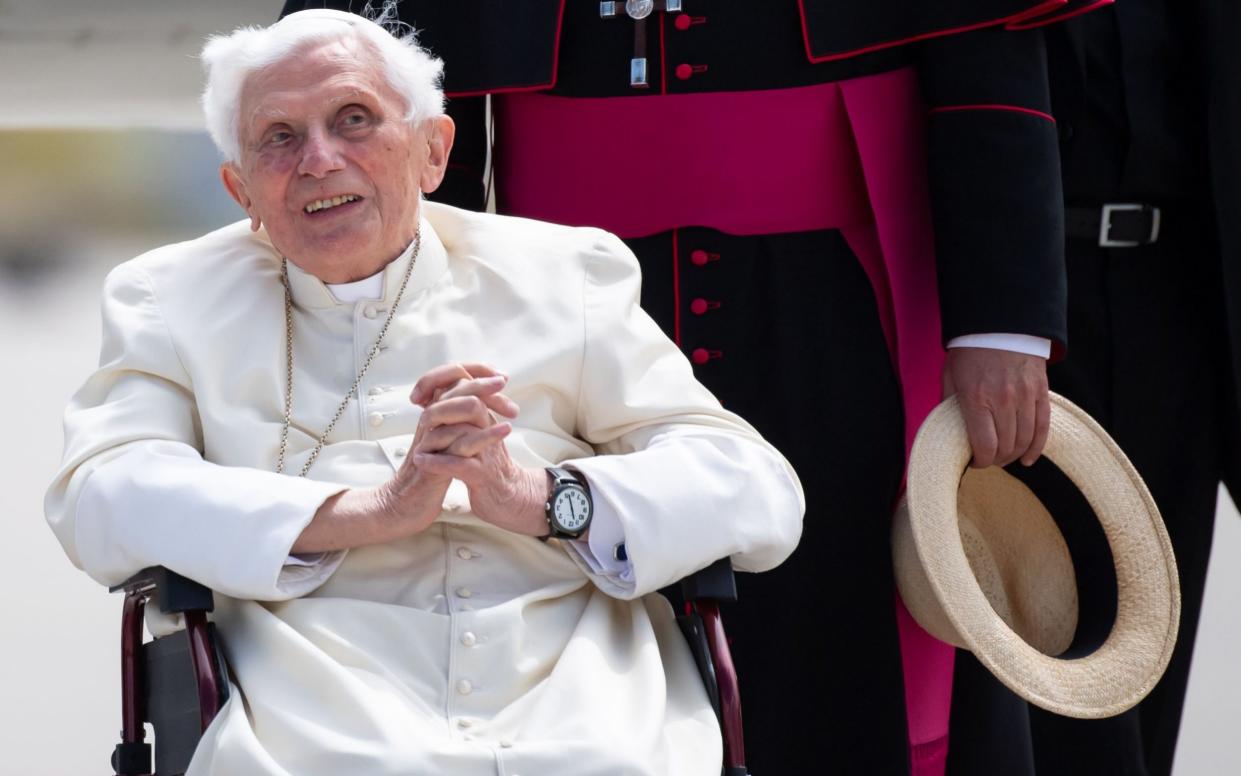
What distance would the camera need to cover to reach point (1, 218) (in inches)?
409

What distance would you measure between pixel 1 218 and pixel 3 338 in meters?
2.39

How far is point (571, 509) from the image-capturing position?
2.84m

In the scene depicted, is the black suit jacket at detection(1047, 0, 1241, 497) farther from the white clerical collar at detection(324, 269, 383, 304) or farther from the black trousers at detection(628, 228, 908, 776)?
the white clerical collar at detection(324, 269, 383, 304)

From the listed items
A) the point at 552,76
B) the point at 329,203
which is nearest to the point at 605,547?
the point at 329,203

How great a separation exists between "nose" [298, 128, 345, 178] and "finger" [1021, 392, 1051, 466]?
1319 millimetres

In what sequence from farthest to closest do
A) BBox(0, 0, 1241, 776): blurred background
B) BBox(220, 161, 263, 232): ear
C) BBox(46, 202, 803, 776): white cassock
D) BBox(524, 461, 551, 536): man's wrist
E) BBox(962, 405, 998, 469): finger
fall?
BBox(0, 0, 1241, 776): blurred background → BBox(962, 405, 998, 469): finger → BBox(220, 161, 263, 232): ear → BBox(524, 461, 551, 536): man's wrist → BBox(46, 202, 803, 776): white cassock

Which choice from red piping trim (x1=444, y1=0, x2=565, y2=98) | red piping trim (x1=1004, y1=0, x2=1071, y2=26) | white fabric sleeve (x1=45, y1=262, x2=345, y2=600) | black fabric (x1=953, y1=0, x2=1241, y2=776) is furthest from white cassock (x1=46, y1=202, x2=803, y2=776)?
black fabric (x1=953, y1=0, x2=1241, y2=776)

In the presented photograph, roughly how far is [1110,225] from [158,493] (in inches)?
80.8

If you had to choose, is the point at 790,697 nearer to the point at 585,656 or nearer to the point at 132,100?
the point at 585,656

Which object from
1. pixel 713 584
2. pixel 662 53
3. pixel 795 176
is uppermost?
pixel 662 53

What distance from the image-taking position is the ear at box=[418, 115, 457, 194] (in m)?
3.13

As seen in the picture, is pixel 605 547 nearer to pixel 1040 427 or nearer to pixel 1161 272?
pixel 1040 427

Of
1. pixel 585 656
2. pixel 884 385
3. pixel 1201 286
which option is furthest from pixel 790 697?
pixel 1201 286

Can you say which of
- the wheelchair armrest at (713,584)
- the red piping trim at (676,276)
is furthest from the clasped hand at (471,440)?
the red piping trim at (676,276)
